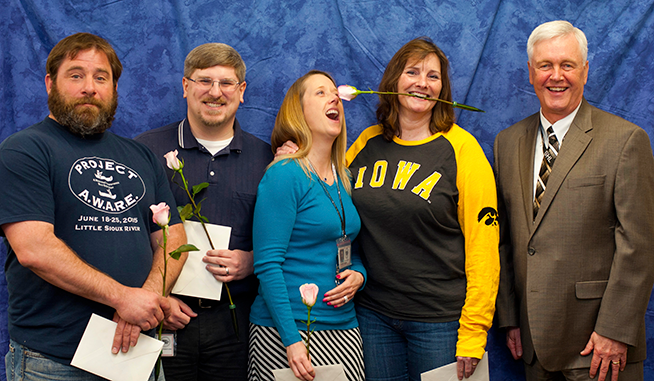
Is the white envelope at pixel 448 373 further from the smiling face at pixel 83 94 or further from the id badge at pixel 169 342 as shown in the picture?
the smiling face at pixel 83 94

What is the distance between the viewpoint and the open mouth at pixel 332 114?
200 centimetres

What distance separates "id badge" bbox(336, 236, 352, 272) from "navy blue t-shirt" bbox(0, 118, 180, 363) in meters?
0.68

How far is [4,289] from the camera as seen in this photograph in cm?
239

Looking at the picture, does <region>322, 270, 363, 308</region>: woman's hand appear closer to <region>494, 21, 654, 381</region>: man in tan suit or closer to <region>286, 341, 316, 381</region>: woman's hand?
<region>286, 341, 316, 381</region>: woman's hand

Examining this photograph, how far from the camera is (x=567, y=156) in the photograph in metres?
1.99

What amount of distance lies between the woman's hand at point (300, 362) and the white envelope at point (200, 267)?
42 centimetres

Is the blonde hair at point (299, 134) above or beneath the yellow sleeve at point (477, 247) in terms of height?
above

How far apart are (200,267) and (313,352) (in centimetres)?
55

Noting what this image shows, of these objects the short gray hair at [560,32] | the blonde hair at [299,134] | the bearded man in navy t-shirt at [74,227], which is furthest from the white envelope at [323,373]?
the short gray hair at [560,32]

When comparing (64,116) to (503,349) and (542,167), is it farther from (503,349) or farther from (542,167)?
(503,349)

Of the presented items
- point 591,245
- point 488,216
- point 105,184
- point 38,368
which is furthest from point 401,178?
point 38,368

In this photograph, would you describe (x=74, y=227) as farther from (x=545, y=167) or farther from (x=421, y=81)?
(x=545, y=167)

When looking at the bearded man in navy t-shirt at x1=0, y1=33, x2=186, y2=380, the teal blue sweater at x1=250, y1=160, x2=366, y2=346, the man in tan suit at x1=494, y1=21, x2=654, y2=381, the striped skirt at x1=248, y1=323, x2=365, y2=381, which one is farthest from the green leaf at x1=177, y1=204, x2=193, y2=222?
the man in tan suit at x1=494, y1=21, x2=654, y2=381

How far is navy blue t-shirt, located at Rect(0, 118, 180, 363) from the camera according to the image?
1.49 meters
